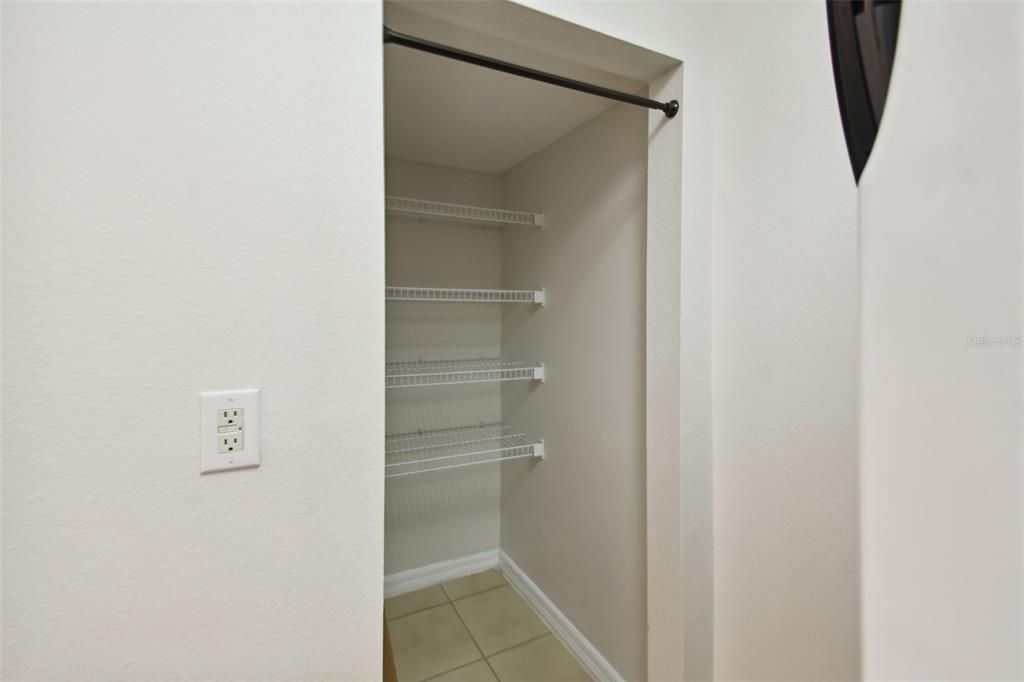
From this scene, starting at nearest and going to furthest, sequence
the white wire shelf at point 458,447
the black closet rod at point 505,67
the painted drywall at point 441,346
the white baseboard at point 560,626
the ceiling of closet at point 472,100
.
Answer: the black closet rod at point 505,67
the ceiling of closet at point 472,100
the white baseboard at point 560,626
the white wire shelf at point 458,447
the painted drywall at point 441,346

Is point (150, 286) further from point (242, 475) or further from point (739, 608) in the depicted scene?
point (739, 608)

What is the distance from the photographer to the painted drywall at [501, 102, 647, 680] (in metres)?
1.43

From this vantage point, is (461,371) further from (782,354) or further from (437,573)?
(782,354)

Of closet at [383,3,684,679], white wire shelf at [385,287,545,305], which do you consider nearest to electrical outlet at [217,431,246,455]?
closet at [383,3,684,679]

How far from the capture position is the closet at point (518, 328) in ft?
4.64

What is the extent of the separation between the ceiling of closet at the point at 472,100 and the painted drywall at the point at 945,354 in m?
0.93

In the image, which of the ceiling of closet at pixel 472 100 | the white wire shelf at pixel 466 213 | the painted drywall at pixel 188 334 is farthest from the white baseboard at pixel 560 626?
the ceiling of closet at pixel 472 100

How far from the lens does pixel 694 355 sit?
Result: 113 cm

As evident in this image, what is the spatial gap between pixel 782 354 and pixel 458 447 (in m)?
1.46

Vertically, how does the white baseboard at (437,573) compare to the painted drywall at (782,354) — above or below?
below

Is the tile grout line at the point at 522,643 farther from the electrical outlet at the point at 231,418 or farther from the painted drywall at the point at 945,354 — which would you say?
the painted drywall at the point at 945,354

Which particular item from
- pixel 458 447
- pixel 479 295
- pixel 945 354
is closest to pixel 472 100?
pixel 479 295

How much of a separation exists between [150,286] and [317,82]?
1.37ft

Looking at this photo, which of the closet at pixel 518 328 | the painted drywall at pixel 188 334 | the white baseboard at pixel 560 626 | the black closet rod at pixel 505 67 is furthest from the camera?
the white baseboard at pixel 560 626
